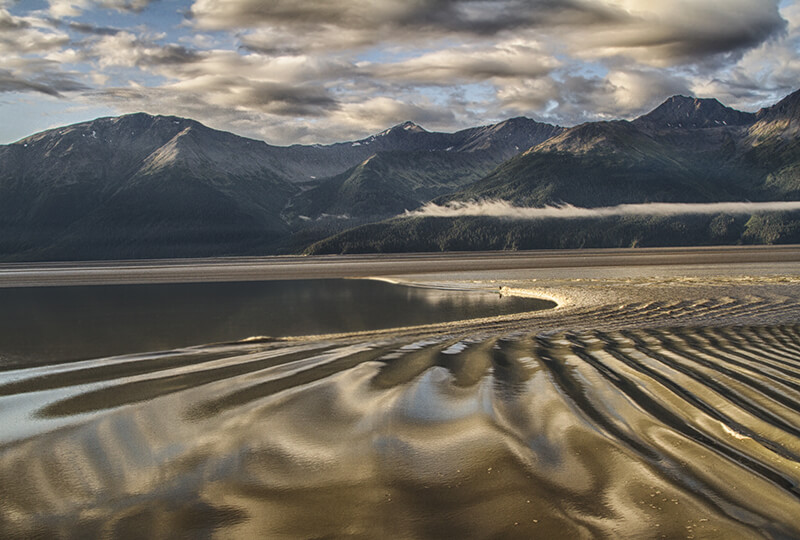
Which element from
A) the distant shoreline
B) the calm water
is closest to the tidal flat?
the calm water

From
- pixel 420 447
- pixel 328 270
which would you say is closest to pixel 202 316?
pixel 420 447

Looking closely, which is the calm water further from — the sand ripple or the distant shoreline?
the distant shoreline

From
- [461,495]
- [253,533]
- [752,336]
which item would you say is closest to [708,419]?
[461,495]

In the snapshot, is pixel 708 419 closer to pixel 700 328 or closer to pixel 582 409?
pixel 582 409

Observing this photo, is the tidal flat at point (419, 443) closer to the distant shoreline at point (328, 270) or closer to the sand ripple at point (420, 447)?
the sand ripple at point (420, 447)

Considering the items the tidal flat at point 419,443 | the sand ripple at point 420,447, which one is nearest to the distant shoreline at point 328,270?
the tidal flat at point 419,443

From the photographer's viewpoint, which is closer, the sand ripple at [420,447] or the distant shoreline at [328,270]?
the sand ripple at [420,447]
